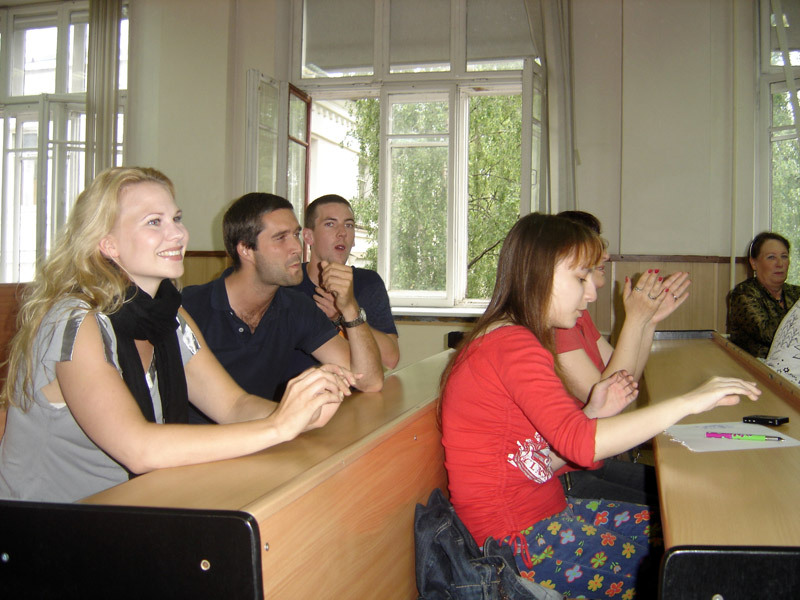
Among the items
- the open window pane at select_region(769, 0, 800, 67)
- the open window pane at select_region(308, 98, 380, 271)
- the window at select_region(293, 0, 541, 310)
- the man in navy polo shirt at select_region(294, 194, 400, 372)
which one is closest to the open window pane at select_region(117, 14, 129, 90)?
the window at select_region(293, 0, 541, 310)

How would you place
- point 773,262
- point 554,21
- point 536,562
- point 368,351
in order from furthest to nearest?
point 554,21 → point 773,262 → point 368,351 → point 536,562

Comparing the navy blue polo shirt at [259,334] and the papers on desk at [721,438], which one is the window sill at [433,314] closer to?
the navy blue polo shirt at [259,334]

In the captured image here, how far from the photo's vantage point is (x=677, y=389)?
2268 mm

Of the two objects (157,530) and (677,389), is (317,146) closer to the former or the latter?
(677,389)

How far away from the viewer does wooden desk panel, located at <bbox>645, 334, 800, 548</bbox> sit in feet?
3.13

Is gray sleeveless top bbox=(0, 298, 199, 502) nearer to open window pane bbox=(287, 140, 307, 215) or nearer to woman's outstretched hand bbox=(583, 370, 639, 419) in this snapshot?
woman's outstretched hand bbox=(583, 370, 639, 419)

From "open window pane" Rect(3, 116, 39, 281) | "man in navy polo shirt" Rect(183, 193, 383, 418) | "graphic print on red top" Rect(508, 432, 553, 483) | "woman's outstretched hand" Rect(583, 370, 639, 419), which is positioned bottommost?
"graphic print on red top" Rect(508, 432, 553, 483)

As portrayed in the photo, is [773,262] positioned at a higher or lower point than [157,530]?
higher

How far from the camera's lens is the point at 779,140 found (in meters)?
5.06

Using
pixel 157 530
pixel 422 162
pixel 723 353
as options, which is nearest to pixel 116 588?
pixel 157 530

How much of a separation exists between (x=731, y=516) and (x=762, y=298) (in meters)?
3.28

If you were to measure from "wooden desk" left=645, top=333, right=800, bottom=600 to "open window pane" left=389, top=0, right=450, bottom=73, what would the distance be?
4463 millimetres

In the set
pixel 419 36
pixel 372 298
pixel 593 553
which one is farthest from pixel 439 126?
pixel 593 553

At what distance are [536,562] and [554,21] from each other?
179 inches
